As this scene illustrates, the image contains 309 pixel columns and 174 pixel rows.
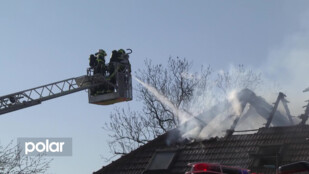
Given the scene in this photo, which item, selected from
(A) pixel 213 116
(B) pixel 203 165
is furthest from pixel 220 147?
(B) pixel 203 165

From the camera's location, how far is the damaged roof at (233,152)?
1608 centimetres

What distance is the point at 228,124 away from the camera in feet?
63.8

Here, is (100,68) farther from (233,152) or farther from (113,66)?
(233,152)

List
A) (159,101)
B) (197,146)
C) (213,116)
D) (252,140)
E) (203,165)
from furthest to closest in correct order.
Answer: (159,101) < (213,116) < (197,146) < (252,140) < (203,165)

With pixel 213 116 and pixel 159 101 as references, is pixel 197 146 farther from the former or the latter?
pixel 159 101

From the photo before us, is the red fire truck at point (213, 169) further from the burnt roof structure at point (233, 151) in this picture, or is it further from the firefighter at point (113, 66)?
the firefighter at point (113, 66)

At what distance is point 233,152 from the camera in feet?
57.0

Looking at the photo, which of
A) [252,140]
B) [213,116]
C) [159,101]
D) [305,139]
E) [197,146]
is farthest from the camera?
[159,101]

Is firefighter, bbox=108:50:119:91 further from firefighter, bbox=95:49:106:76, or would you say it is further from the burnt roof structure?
the burnt roof structure

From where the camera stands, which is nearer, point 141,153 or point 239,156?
point 239,156

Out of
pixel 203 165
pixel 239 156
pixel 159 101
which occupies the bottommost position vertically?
pixel 203 165

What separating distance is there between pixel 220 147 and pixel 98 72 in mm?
5326

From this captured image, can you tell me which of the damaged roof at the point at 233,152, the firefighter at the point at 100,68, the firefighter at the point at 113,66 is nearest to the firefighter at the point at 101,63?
the firefighter at the point at 100,68

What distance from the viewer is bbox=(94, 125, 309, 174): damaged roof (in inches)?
633
